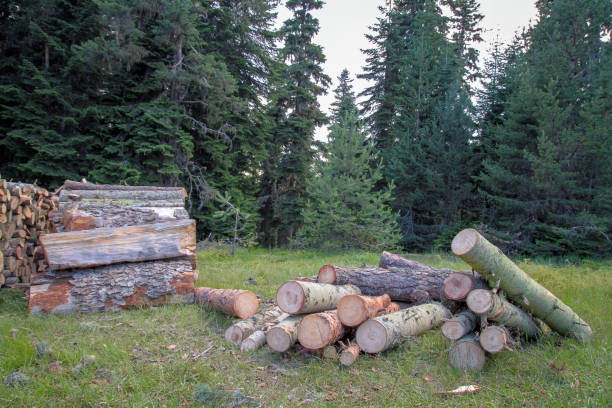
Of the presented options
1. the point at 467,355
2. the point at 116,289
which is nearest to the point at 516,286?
the point at 467,355

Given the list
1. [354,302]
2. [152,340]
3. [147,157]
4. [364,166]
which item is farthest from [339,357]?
[147,157]

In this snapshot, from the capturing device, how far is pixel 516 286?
11.7ft

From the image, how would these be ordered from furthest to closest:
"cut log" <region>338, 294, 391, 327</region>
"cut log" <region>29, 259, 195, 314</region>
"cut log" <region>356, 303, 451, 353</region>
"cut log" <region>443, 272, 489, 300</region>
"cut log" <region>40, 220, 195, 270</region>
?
1. "cut log" <region>40, 220, 195, 270</region>
2. "cut log" <region>29, 259, 195, 314</region>
3. "cut log" <region>443, 272, 489, 300</region>
4. "cut log" <region>338, 294, 391, 327</region>
5. "cut log" <region>356, 303, 451, 353</region>

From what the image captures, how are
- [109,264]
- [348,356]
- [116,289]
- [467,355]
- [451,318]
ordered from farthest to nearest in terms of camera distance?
[109,264], [116,289], [451,318], [348,356], [467,355]

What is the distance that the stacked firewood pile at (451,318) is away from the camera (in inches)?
130

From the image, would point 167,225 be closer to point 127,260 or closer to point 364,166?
point 127,260

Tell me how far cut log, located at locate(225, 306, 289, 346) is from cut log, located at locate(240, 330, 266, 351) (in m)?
0.13

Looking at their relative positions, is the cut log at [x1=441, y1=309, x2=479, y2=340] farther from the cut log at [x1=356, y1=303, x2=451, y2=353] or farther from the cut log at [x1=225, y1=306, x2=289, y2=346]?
the cut log at [x1=225, y1=306, x2=289, y2=346]

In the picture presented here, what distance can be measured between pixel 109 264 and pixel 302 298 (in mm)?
3065

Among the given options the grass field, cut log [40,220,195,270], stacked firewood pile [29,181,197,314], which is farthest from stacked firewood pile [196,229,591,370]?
cut log [40,220,195,270]

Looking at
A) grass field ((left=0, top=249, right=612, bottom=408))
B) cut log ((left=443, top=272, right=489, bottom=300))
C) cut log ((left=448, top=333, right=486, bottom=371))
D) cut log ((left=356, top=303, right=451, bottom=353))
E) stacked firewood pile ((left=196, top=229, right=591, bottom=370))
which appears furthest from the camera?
cut log ((left=443, top=272, right=489, bottom=300))

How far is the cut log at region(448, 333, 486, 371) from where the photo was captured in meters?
3.18

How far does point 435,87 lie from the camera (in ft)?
61.9

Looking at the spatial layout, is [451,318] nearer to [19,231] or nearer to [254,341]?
[254,341]
